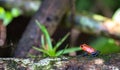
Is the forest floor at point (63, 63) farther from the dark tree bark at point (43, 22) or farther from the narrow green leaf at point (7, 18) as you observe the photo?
the narrow green leaf at point (7, 18)

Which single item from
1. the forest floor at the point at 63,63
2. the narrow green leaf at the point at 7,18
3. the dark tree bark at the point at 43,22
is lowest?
the forest floor at the point at 63,63

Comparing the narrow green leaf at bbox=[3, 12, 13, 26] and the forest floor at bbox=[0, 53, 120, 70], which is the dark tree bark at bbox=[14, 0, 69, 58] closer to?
the narrow green leaf at bbox=[3, 12, 13, 26]

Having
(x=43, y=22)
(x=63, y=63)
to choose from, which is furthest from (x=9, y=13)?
(x=63, y=63)

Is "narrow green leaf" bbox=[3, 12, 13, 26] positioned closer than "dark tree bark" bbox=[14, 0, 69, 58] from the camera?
No

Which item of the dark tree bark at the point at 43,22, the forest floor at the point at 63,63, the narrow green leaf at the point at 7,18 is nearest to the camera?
the forest floor at the point at 63,63

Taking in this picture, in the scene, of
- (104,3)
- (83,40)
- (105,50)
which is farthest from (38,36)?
(104,3)

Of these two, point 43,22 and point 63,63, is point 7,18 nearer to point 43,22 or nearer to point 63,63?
point 43,22

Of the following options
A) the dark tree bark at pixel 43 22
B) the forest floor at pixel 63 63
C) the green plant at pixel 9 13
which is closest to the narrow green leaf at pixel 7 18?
the green plant at pixel 9 13

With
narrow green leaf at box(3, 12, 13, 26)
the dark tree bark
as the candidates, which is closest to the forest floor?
the dark tree bark
